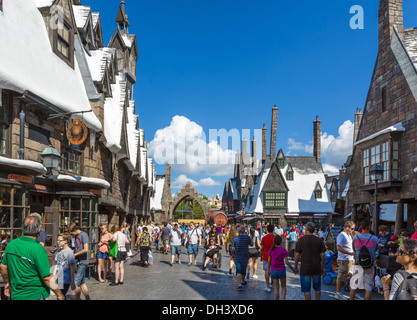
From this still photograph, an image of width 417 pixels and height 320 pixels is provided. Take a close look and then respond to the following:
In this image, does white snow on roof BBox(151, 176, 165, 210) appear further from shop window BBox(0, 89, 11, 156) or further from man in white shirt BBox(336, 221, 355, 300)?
man in white shirt BBox(336, 221, 355, 300)

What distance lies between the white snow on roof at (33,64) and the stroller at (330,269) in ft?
27.6

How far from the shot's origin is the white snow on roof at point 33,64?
9602 millimetres

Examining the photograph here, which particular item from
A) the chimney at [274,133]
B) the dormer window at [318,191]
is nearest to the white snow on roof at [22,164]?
the dormer window at [318,191]

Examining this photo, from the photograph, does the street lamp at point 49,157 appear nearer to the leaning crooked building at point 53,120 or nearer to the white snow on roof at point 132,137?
the leaning crooked building at point 53,120

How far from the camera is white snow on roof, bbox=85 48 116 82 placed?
53.0 ft

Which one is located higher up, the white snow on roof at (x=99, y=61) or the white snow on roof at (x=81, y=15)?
the white snow on roof at (x=81, y=15)

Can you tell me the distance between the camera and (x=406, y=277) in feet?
14.4

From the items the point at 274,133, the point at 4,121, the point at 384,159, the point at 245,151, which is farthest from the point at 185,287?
the point at 245,151

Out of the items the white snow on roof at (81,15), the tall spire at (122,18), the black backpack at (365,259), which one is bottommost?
the black backpack at (365,259)

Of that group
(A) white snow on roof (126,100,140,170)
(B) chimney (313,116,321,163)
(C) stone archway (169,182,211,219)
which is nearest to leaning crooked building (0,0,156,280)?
(A) white snow on roof (126,100,140,170)

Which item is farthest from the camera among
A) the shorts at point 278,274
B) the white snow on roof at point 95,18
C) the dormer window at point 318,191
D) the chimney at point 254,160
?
the chimney at point 254,160

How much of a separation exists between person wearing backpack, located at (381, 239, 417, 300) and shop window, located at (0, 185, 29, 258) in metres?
7.66

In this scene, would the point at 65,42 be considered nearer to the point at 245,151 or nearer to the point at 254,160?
the point at 254,160
